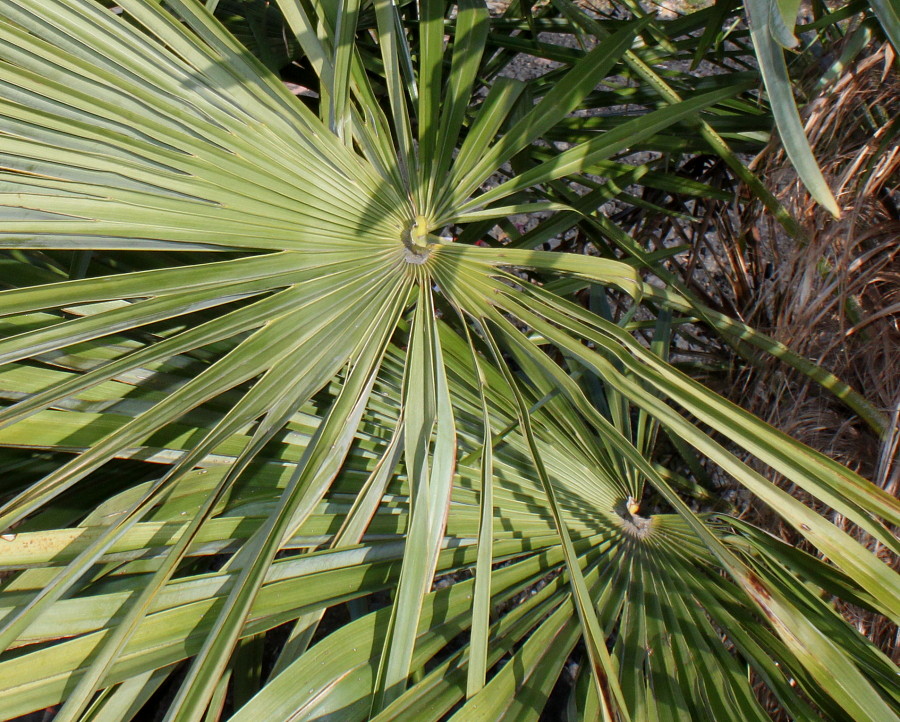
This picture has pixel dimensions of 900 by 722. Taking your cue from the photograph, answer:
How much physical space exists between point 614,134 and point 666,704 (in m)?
0.58

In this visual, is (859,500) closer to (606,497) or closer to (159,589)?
(606,497)

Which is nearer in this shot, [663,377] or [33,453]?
[663,377]

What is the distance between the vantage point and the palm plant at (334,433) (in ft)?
1.79

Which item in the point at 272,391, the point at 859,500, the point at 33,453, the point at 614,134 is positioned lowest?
the point at 33,453

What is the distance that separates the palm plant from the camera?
0.55m

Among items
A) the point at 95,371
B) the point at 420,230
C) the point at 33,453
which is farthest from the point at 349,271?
the point at 33,453

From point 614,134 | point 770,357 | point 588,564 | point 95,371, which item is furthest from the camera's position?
point 770,357

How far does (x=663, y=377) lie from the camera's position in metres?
0.57

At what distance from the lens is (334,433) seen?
676 mm

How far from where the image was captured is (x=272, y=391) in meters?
0.68

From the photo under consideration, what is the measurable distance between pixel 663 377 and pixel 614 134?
12.1 inches

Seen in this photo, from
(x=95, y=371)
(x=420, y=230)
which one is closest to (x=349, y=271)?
(x=420, y=230)

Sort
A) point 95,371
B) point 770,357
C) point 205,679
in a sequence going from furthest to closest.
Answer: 1. point 770,357
2. point 95,371
3. point 205,679

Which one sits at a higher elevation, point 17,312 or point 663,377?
point 663,377
